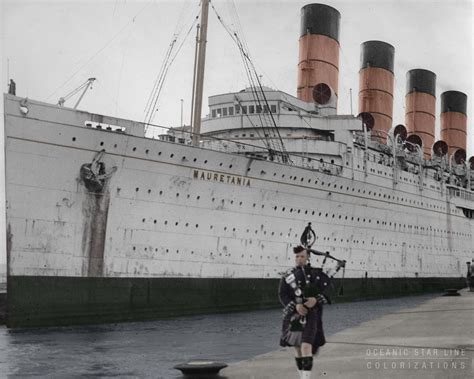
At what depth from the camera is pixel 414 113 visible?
3266cm

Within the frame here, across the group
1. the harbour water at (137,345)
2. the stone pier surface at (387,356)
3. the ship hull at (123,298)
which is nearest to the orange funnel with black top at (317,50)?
the ship hull at (123,298)

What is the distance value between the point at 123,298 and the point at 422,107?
2434cm

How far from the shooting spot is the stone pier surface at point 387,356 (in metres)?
5.40

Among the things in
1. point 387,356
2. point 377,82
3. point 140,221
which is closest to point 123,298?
point 140,221

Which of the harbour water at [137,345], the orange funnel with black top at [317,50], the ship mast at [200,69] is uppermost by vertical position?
the orange funnel with black top at [317,50]

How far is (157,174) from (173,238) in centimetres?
157

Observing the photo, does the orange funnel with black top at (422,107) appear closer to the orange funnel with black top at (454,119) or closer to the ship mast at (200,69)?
the orange funnel with black top at (454,119)

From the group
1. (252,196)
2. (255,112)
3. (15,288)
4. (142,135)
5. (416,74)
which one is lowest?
(15,288)

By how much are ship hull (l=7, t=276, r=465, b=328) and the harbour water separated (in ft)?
1.08

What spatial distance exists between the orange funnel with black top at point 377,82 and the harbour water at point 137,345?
16290mm

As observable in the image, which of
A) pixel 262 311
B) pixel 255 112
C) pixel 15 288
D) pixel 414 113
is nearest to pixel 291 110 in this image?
pixel 255 112

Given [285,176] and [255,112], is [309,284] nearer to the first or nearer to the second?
[285,176]

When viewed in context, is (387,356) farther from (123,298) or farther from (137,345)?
(123,298)

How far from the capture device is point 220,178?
1478 centimetres
